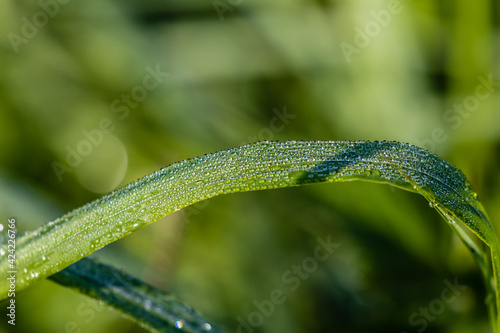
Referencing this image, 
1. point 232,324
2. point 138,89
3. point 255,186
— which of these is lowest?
point 255,186

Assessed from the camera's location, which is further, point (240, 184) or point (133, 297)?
point (133, 297)

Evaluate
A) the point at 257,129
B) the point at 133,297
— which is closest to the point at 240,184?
the point at 133,297

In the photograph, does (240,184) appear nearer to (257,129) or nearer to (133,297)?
(133,297)

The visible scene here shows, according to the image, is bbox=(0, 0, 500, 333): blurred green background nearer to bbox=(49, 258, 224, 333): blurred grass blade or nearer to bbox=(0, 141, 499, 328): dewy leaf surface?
bbox=(49, 258, 224, 333): blurred grass blade

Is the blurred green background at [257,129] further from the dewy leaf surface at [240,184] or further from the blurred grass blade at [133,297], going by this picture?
the dewy leaf surface at [240,184]

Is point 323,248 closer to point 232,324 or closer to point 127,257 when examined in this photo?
point 232,324

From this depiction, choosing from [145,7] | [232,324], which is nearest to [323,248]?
[232,324]

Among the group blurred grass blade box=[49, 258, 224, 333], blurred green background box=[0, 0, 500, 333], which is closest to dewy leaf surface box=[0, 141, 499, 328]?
blurred grass blade box=[49, 258, 224, 333]
